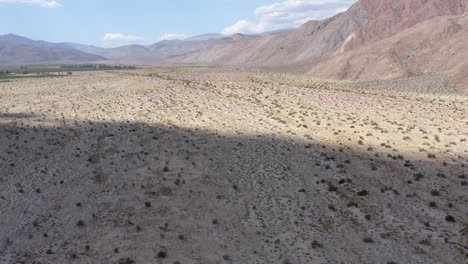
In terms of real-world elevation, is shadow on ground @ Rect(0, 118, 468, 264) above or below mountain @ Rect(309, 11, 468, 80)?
below

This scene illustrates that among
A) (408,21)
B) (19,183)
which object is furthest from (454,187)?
(408,21)

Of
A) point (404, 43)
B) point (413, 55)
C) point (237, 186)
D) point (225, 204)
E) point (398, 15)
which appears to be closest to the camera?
point (225, 204)

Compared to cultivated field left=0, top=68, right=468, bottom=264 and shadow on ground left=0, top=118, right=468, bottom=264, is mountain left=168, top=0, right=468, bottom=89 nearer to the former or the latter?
cultivated field left=0, top=68, right=468, bottom=264

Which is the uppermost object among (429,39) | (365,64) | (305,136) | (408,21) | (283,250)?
(408,21)

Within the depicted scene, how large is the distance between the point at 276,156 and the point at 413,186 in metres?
9.20

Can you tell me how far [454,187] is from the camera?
21.6 metres

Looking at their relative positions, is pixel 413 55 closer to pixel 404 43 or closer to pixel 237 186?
pixel 404 43

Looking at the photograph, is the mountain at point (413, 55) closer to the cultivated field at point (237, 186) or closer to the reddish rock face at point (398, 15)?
the reddish rock face at point (398, 15)

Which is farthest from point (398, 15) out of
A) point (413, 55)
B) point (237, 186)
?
point (237, 186)

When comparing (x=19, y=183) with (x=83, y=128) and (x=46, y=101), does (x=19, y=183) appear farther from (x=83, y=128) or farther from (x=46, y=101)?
(x=46, y=101)

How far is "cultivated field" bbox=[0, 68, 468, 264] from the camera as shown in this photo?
16.9m

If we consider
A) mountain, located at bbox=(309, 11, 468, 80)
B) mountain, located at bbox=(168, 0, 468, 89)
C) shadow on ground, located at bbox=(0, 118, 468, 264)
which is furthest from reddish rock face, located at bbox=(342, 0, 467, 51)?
shadow on ground, located at bbox=(0, 118, 468, 264)

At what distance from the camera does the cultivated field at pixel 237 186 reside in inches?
666

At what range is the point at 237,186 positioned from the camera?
75.3 ft
